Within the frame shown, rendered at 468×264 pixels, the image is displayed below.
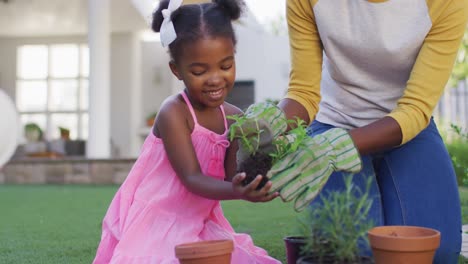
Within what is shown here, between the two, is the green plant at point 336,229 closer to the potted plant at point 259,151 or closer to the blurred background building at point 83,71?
the potted plant at point 259,151

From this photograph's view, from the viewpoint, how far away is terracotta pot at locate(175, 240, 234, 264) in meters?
1.60

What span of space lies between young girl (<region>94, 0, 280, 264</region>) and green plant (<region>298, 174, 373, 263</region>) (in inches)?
21.5

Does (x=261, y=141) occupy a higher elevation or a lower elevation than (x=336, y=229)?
higher

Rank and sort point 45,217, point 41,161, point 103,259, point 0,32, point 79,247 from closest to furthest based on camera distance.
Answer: point 103,259 < point 79,247 < point 45,217 < point 41,161 < point 0,32

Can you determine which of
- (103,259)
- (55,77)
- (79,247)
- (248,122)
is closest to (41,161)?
(55,77)

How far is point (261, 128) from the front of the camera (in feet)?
5.68

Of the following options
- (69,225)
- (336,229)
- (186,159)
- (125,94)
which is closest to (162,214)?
(186,159)

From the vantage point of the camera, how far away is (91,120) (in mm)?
10500

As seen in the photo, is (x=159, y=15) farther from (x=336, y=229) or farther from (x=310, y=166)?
(x=336, y=229)

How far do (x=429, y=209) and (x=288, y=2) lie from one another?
885mm

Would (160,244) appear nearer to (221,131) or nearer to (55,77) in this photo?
(221,131)

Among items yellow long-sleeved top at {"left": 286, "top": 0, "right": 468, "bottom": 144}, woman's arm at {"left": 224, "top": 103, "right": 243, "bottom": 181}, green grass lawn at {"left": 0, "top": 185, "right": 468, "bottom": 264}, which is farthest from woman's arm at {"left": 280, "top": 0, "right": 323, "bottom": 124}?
green grass lawn at {"left": 0, "top": 185, "right": 468, "bottom": 264}

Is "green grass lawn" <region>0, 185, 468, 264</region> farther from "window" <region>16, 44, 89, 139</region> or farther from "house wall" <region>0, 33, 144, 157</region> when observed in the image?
"window" <region>16, 44, 89, 139</region>

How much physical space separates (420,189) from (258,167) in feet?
3.21
